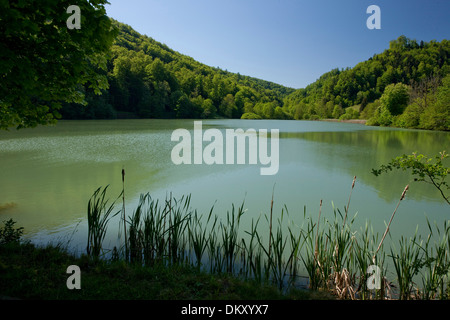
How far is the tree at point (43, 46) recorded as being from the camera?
2514 millimetres

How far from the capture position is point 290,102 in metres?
127

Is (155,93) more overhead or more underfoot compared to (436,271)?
more overhead

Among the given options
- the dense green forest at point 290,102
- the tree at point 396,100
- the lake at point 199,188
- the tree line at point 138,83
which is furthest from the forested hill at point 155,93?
the tree at point 396,100

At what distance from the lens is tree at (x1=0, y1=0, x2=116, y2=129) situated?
2.51m

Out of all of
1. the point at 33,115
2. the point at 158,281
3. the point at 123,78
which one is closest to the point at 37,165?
the point at 33,115

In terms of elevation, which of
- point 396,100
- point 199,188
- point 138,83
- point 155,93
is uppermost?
point 138,83

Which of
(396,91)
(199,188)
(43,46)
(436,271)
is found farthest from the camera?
(396,91)

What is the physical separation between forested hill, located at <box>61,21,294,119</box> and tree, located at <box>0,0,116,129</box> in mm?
46437

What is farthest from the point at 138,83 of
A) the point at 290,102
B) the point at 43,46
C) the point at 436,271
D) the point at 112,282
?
the point at 290,102

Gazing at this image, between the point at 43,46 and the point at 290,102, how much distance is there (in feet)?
433

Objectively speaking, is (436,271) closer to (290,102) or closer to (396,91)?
(396,91)

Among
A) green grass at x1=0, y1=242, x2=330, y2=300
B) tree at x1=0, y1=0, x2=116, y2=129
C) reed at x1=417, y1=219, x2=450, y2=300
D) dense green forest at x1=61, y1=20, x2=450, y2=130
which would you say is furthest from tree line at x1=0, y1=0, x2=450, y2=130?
reed at x1=417, y1=219, x2=450, y2=300

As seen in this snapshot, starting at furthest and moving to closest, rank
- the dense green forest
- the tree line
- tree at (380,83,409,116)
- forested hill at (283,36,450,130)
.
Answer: tree at (380,83,409,116)
the dense green forest
forested hill at (283,36,450,130)
the tree line

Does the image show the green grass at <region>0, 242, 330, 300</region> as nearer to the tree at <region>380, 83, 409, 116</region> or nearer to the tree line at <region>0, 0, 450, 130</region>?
the tree line at <region>0, 0, 450, 130</region>
